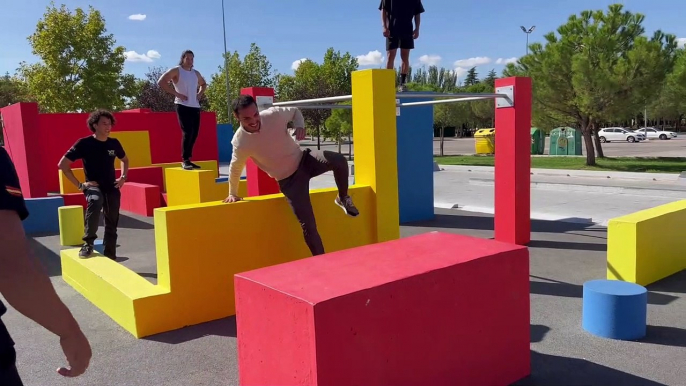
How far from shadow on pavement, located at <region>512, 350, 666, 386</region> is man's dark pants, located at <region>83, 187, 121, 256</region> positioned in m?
4.81

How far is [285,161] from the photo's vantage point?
200 inches

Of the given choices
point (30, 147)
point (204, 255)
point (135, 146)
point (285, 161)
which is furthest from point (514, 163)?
point (135, 146)

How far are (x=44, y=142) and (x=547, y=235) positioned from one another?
15.1 meters

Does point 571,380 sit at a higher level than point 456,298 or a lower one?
lower

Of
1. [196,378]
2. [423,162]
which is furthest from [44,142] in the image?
[196,378]

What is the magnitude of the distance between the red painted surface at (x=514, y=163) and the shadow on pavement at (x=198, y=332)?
4186 mm

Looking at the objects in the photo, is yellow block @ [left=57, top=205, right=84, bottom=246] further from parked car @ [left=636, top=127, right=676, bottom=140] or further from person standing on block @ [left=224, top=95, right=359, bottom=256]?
parked car @ [left=636, top=127, right=676, bottom=140]

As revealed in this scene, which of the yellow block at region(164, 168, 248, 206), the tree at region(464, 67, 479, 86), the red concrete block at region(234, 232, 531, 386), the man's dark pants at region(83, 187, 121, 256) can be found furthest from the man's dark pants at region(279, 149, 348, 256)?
the tree at region(464, 67, 479, 86)

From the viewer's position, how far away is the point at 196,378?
3.86 meters

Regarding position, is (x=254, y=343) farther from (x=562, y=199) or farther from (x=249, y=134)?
(x=562, y=199)

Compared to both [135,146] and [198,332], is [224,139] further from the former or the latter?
[198,332]

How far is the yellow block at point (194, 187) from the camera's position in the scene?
9.56 meters

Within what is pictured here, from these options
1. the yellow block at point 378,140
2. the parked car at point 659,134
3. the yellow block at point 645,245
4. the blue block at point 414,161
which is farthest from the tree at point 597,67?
the parked car at point 659,134

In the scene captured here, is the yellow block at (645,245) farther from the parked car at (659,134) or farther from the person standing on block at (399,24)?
the parked car at (659,134)
